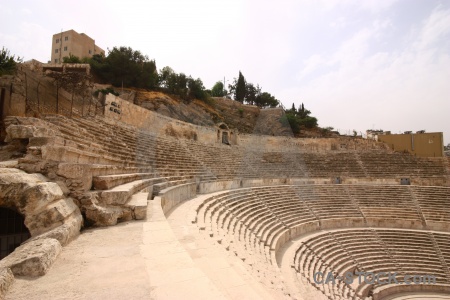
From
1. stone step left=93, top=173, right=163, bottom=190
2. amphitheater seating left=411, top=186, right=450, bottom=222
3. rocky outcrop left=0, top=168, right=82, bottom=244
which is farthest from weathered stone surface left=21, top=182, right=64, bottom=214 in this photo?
amphitheater seating left=411, top=186, right=450, bottom=222

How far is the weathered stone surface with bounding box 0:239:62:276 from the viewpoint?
2080 mm

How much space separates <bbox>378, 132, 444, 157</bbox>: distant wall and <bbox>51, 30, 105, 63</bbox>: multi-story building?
41.2m

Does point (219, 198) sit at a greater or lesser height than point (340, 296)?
greater

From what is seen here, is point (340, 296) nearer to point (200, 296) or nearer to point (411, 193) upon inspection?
point (200, 296)

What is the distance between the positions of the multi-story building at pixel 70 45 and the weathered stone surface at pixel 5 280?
39085 millimetres

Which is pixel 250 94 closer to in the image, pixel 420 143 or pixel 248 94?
pixel 248 94

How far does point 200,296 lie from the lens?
1829mm

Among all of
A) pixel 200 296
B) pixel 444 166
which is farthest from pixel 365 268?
pixel 444 166

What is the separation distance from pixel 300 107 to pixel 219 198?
124 feet

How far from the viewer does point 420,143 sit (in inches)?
947

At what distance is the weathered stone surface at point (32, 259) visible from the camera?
2.08 metres

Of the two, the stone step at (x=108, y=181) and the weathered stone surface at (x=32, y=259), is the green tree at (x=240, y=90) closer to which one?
the stone step at (x=108, y=181)

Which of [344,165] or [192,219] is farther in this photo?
[344,165]

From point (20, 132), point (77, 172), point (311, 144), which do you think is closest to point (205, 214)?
point (77, 172)
